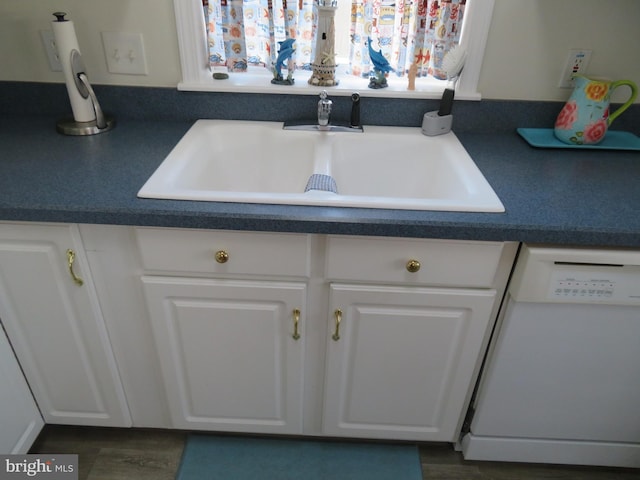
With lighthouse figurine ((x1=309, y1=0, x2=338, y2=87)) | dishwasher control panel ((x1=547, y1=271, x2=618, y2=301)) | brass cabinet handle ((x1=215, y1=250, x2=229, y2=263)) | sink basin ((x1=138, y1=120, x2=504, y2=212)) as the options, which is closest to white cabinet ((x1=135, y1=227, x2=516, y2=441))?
brass cabinet handle ((x1=215, y1=250, x2=229, y2=263))

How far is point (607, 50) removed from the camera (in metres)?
1.41

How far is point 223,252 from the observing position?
1084mm

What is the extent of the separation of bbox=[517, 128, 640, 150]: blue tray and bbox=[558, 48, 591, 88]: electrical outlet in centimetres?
15

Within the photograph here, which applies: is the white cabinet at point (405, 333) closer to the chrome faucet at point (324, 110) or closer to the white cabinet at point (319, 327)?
the white cabinet at point (319, 327)

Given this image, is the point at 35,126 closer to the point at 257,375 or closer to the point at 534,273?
the point at 257,375

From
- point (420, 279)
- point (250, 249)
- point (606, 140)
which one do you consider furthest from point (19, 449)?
Answer: point (606, 140)

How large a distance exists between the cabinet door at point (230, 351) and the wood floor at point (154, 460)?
0.17m

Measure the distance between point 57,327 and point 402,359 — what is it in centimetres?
92

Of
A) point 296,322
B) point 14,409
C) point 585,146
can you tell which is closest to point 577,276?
point 585,146

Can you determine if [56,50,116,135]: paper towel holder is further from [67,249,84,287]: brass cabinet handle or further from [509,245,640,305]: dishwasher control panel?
[509,245,640,305]: dishwasher control panel

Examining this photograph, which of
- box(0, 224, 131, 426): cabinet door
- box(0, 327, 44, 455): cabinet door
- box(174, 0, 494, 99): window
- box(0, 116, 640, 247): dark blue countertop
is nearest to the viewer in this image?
box(0, 116, 640, 247): dark blue countertop

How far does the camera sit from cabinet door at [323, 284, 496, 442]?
115cm

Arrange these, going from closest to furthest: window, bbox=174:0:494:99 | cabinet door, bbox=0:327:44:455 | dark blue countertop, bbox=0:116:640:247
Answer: dark blue countertop, bbox=0:116:640:247 < cabinet door, bbox=0:327:44:455 < window, bbox=174:0:494:99

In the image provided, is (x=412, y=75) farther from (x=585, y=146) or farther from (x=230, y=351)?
(x=230, y=351)
